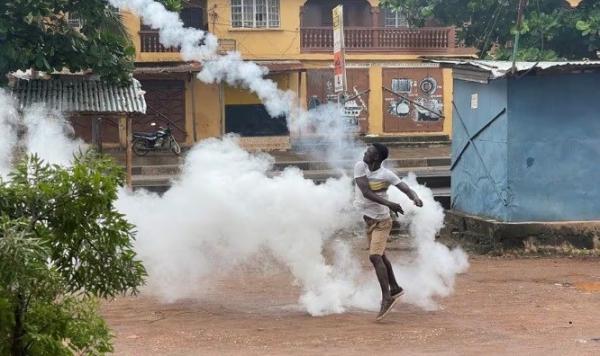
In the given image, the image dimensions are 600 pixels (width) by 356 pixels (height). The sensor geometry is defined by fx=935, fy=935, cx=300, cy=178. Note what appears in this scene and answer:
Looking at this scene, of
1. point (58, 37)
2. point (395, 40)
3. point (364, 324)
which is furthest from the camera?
point (395, 40)

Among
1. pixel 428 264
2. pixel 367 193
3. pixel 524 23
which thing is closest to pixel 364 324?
pixel 367 193

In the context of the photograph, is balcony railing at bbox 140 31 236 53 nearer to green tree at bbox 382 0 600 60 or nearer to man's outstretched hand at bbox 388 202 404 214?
green tree at bbox 382 0 600 60

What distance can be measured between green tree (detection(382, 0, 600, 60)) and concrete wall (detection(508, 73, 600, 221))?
5101mm

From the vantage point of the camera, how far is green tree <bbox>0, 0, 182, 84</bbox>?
14.9 m

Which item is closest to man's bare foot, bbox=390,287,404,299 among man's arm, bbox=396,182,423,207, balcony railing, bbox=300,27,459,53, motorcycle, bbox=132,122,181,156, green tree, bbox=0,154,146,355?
man's arm, bbox=396,182,423,207

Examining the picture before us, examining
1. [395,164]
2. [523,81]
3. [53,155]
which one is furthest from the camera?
[395,164]

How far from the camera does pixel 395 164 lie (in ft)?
87.2

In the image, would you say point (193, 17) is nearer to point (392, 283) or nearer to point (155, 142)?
point (155, 142)

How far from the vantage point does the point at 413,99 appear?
3162 centimetres

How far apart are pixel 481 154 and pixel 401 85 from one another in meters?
17.2

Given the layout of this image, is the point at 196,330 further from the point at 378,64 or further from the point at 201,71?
the point at 378,64

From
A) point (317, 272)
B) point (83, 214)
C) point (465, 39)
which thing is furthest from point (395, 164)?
point (83, 214)

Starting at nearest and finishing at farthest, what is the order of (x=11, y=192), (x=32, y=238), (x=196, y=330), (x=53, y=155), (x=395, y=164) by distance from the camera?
(x=32, y=238)
(x=11, y=192)
(x=196, y=330)
(x=53, y=155)
(x=395, y=164)

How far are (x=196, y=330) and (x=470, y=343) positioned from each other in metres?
2.47
